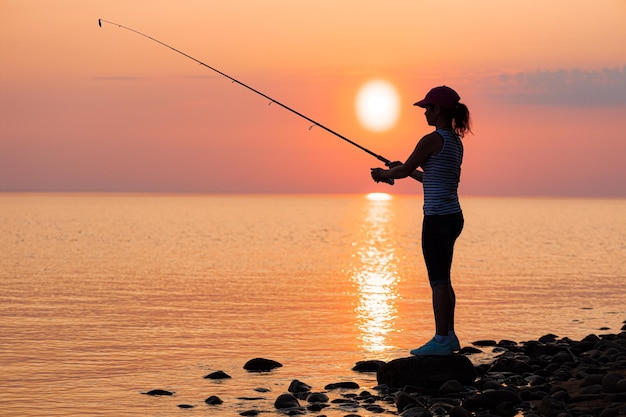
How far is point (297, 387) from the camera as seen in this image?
36.4ft

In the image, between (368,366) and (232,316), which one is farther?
(232,316)

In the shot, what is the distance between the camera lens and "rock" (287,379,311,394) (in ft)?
36.2

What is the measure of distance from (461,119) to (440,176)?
69 cm

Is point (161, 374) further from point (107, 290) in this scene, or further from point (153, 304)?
point (107, 290)

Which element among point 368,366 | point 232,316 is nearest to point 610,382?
point 368,366

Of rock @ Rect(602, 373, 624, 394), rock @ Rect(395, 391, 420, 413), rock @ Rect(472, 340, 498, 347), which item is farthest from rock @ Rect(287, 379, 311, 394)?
rock @ Rect(472, 340, 498, 347)

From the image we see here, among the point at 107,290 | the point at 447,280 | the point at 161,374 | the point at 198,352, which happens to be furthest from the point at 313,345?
the point at 107,290

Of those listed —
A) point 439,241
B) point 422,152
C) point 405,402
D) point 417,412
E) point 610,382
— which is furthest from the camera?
point 439,241

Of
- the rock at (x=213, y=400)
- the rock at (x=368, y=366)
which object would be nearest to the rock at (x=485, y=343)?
the rock at (x=368, y=366)

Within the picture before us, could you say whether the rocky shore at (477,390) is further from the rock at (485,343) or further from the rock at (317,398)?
the rock at (485,343)

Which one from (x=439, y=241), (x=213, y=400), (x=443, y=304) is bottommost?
(x=213, y=400)

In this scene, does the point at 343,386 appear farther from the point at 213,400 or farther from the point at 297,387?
the point at 213,400

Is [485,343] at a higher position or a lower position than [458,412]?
higher

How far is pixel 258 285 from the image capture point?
2625 cm
